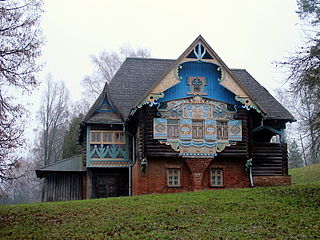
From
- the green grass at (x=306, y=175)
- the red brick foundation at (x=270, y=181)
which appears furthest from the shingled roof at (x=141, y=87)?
the green grass at (x=306, y=175)

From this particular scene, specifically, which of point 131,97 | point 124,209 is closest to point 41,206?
point 124,209

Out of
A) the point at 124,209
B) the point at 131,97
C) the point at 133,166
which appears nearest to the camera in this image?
the point at 124,209

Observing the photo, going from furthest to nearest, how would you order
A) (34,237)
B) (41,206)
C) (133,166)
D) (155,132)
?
(133,166)
(155,132)
(41,206)
(34,237)

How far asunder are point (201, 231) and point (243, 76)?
71.4ft

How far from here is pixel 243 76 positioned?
3681cm

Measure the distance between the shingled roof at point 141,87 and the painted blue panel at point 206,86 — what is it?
2127 mm

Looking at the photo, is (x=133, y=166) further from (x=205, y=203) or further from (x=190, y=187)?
(x=205, y=203)

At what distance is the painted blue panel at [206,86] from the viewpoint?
29.1 metres

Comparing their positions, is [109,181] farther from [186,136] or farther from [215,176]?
[215,176]

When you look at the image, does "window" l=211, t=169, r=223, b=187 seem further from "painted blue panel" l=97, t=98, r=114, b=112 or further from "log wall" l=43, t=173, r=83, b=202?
"log wall" l=43, t=173, r=83, b=202

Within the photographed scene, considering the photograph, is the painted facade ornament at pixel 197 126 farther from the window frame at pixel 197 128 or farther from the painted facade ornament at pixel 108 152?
the painted facade ornament at pixel 108 152

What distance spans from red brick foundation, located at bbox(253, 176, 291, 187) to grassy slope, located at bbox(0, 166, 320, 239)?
5.41 meters

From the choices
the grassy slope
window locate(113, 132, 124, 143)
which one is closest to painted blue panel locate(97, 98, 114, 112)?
window locate(113, 132, 124, 143)

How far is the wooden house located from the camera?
28469 mm
